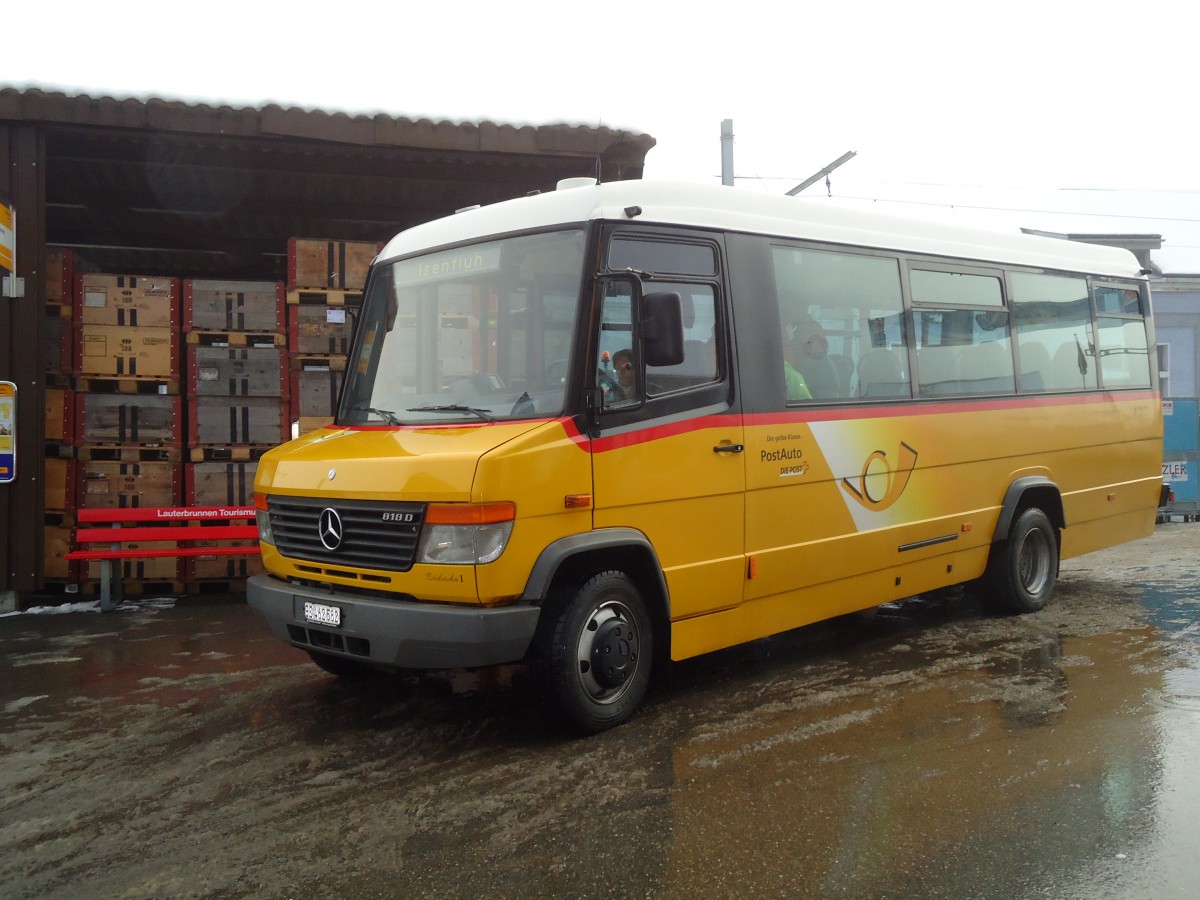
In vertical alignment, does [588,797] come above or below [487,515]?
below

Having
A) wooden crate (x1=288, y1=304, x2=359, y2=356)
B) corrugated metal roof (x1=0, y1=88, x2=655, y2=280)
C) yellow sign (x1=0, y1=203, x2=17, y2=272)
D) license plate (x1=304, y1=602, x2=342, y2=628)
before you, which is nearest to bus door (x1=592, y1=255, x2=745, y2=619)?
license plate (x1=304, y1=602, x2=342, y2=628)

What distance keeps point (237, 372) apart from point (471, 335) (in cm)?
502

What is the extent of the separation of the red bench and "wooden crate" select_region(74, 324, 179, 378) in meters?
1.32

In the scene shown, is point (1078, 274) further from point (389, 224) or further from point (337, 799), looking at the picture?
point (389, 224)

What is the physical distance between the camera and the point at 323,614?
508 cm

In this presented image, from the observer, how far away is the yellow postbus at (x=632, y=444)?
4.77 meters

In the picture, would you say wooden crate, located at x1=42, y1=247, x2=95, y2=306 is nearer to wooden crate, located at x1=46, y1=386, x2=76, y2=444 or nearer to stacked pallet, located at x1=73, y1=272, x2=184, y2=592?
stacked pallet, located at x1=73, y1=272, x2=184, y2=592

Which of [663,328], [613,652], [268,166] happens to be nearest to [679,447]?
[663,328]

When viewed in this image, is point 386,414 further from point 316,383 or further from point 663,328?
point 316,383

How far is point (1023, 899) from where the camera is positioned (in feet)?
11.1

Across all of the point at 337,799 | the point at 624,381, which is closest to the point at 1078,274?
the point at 624,381

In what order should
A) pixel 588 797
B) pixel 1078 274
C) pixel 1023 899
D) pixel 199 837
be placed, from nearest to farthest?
pixel 1023 899, pixel 199 837, pixel 588 797, pixel 1078 274

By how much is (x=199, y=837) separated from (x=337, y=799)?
58 centimetres

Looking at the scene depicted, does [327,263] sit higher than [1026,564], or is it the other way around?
[327,263]
